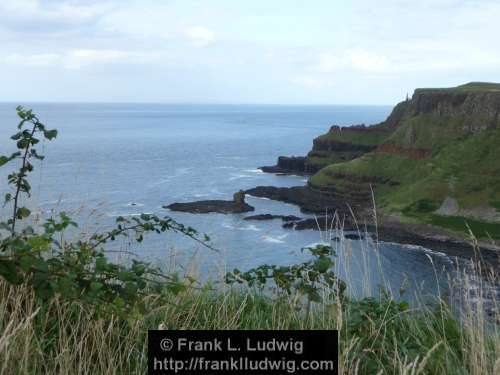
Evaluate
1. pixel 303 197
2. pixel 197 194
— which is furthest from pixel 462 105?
pixel 197 194

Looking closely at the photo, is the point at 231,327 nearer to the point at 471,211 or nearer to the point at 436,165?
the point at 471,211

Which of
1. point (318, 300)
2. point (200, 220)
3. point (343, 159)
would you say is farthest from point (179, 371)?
point (343, 159)

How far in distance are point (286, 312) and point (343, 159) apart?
424 feet

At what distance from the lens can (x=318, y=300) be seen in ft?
16.4

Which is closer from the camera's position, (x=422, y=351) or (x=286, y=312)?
(x=422, y=351)

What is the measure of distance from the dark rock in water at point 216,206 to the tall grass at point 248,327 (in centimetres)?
7151

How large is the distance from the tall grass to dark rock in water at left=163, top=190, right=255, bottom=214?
71.5m

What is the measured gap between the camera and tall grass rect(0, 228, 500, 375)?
398cm

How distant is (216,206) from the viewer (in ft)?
267

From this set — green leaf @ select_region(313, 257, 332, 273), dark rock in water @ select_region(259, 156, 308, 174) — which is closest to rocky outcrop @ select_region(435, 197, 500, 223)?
dark rock in water @ select_region(259, 156, 308, 174)

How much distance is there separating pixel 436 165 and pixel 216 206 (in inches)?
1812

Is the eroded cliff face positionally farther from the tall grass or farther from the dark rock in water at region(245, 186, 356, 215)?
the tall grass

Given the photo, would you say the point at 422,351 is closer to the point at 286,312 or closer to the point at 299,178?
the point at 286,312

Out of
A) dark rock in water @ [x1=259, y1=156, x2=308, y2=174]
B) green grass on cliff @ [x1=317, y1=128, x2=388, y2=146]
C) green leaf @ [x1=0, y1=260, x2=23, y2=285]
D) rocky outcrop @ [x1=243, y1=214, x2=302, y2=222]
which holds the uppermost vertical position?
green leaf @ [x1=0, y1=260, x2=23, y2=285]
